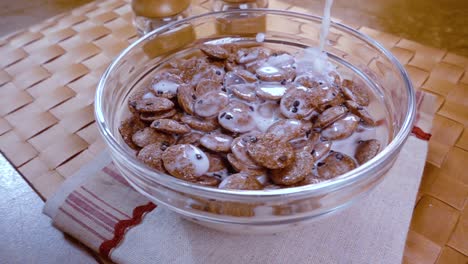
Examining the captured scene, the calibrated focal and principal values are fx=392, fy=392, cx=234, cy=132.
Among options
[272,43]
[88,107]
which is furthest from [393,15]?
[88,107]

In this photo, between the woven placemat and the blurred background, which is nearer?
the woven placemat

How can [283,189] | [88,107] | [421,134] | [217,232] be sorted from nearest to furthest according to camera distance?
[283,189]
[217,232]
[421,134]
[88,107]

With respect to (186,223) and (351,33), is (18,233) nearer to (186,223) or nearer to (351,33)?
(186,223)

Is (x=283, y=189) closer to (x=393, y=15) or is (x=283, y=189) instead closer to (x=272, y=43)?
(x=272, y=43)

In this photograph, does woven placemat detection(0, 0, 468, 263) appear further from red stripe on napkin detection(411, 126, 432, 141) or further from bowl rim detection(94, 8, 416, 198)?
bowl rim detection(94, 8, 416, 198)

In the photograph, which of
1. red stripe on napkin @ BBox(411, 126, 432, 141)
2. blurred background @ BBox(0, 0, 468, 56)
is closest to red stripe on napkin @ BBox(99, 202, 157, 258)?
red stripe on napkin @ BBox(411, 126, 432, 141)
